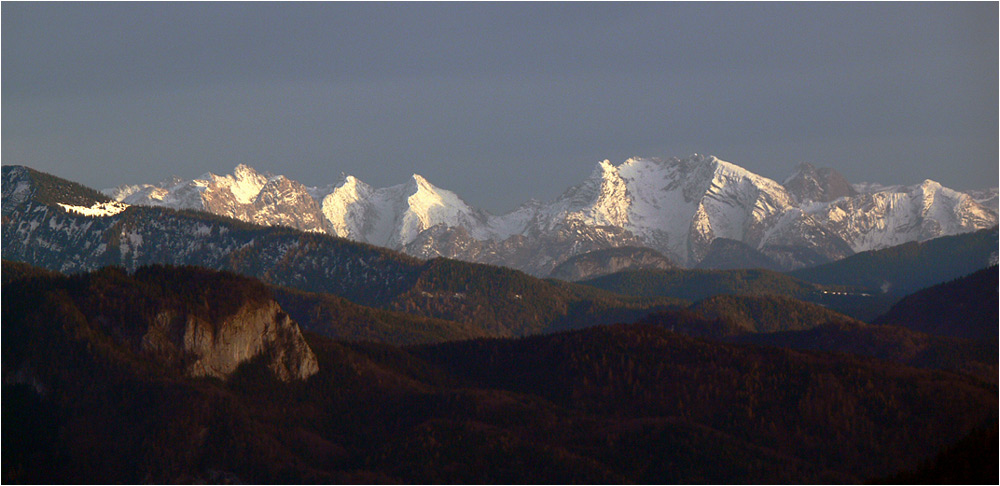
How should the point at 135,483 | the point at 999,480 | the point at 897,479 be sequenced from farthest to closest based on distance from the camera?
the point at 135,483
the point at 897,479
the point at 999,480

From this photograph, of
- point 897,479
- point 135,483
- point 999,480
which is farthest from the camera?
point 135,483

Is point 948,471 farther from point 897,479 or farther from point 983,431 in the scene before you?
point 983,431

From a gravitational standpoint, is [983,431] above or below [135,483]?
above

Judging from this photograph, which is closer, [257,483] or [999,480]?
[999,480]

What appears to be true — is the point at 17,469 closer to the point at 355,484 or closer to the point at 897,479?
the point at 355,484

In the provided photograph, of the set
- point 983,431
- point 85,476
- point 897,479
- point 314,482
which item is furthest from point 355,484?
point 983,431

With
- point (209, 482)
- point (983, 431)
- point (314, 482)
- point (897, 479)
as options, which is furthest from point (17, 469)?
point (983, 431)

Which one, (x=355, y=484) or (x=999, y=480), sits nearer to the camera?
(x=999, y=480)

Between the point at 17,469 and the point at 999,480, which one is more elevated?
the point at 999,480
